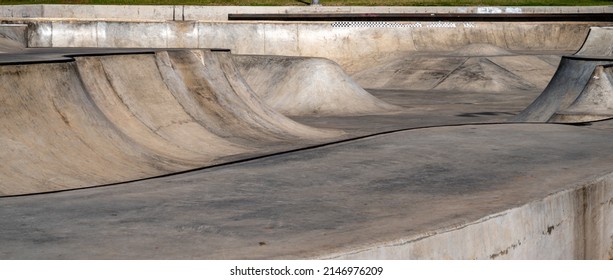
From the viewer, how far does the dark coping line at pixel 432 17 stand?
29.9 meters

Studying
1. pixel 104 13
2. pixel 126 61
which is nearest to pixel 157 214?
pixel 126 61

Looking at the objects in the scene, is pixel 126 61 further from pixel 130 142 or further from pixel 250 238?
pixel 250 238

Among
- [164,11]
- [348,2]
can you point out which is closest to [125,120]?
[164,11]

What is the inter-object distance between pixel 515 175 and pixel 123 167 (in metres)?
4.34

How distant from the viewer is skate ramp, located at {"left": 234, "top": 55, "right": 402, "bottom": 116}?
65.0 ft

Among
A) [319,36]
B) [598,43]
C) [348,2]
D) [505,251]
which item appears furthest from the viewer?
[348,2]

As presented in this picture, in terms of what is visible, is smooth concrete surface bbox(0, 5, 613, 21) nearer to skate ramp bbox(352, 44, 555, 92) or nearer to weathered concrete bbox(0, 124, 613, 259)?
skate ramp bbox(352, 44, 555, 92)

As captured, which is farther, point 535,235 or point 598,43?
point 598,43

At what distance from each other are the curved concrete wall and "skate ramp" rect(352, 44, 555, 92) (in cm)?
153

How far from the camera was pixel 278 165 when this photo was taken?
30.8ft

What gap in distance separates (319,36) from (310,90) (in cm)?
876

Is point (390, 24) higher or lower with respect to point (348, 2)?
lower

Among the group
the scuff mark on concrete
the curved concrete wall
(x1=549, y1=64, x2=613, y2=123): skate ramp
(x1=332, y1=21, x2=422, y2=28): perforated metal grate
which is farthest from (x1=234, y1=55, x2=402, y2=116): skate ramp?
the scuff mark on concrete

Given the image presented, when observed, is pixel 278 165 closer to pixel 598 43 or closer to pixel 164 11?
pixel 598 43
